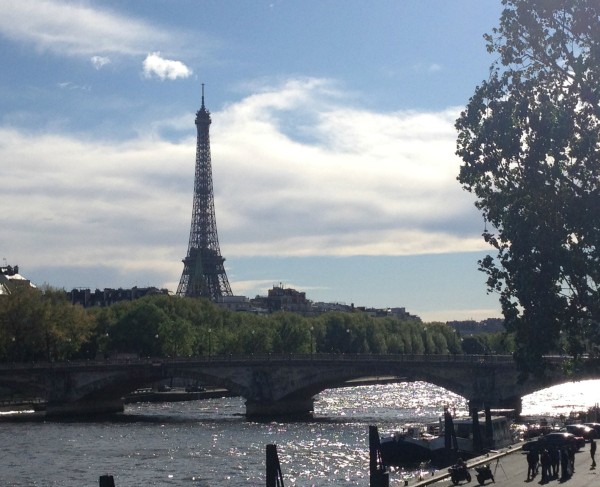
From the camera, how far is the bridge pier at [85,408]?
280ft

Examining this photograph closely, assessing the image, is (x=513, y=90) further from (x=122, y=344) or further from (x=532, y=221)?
(x=122, y=344)

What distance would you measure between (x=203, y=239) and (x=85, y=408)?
89687mm

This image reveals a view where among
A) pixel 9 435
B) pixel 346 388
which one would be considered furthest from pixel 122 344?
pixel 9 435

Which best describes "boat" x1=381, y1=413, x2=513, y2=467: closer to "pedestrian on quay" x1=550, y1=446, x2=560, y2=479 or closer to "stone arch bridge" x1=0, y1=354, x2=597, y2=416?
"pedestrian on quay" x1=550, y1=446, x2=560, y2=479

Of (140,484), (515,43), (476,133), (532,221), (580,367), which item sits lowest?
(140,484)

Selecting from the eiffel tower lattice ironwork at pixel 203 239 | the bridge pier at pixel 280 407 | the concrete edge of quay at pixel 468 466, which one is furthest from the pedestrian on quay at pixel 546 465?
the eiffel tower lattice ironwork at pixel 203 239

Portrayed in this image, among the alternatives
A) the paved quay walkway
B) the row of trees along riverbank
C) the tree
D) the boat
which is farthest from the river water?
the tree

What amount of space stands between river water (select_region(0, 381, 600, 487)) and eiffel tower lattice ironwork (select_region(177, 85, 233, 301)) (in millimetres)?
79194

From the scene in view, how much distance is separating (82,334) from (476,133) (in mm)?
83142

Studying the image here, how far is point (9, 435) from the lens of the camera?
6444cm

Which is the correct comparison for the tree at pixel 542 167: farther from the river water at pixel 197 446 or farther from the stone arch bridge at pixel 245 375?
the stone arch bridge at pixel 245 375

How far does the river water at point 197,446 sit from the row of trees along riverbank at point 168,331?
11.3 metres

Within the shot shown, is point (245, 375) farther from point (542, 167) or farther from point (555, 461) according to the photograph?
point (542, 167)

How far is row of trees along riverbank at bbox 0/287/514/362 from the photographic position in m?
99.1
